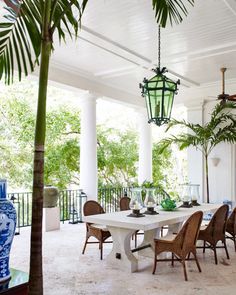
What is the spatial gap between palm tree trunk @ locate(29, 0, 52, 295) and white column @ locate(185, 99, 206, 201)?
7147 millimetres

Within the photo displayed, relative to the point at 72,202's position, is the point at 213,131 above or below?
above

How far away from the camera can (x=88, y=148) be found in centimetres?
770

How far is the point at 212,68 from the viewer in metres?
7.14

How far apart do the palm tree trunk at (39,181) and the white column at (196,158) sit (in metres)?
7.15

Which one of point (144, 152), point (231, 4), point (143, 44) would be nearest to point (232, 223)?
point (231, 4)

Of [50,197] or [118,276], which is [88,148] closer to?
[50,197]

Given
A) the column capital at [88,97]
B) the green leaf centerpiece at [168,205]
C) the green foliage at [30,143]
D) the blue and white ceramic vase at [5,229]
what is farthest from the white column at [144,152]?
the blue and white ceramic vase at [5,229]

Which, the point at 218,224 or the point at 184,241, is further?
the point at 218,224

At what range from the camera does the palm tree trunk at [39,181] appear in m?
1.73

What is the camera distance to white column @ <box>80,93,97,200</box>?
303 inches

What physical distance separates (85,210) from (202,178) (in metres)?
4.32

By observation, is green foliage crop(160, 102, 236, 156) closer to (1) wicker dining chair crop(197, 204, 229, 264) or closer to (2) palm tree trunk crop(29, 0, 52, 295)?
(1) wicker dining chair crop(197, 204, 229, 264)

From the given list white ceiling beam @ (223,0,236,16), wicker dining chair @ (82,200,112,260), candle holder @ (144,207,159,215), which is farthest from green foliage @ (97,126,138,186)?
white ceiling beam @ (223,0,236,16)

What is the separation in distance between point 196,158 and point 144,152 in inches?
64.0
